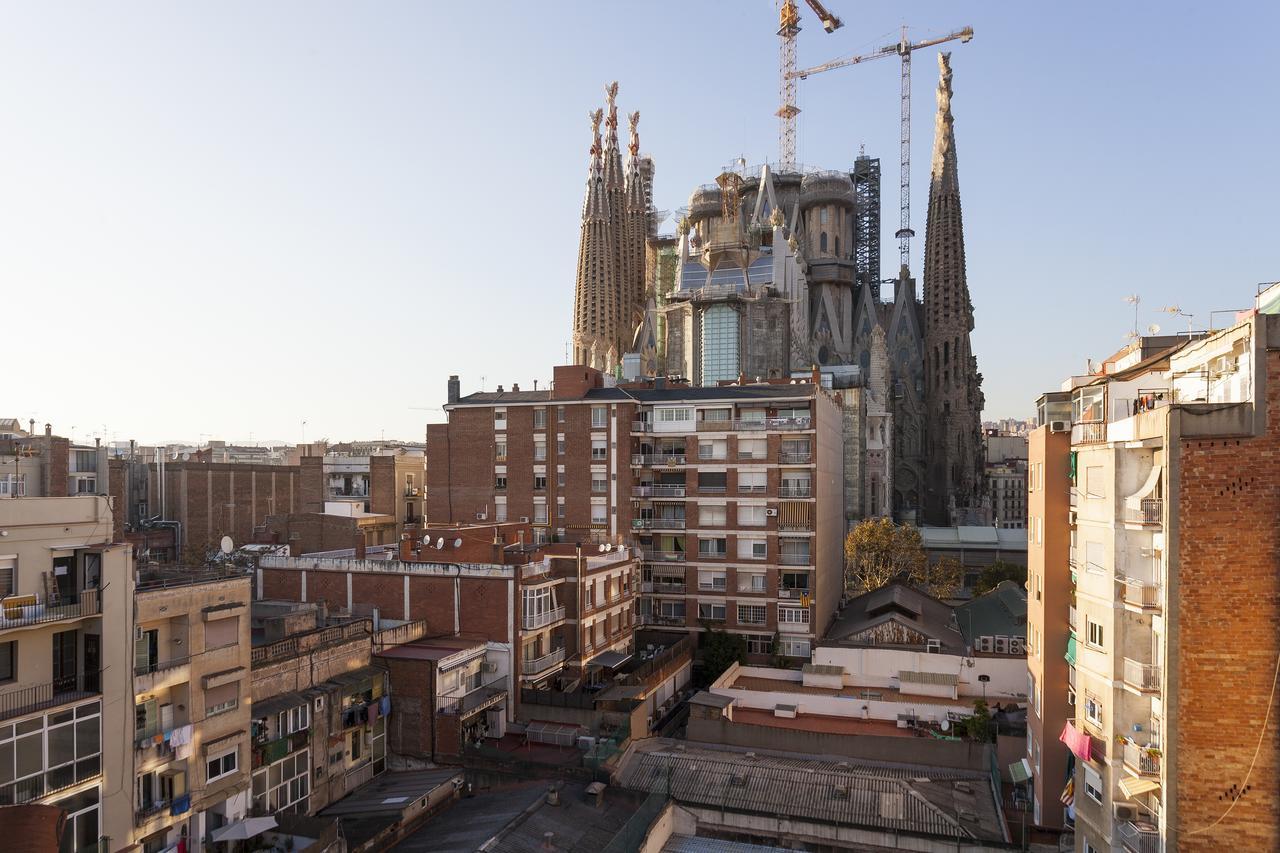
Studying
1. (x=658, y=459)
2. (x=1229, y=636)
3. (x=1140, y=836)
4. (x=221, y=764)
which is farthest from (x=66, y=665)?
(x=658, y=459)

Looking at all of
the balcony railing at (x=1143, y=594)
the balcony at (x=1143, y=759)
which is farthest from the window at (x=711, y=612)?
the balcony railing at (x=1143, y=594)

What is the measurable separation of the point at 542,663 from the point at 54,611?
1784 centimetres

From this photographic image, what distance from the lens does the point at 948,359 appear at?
93500mm

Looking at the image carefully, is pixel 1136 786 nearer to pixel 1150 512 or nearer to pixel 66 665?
pixel 1150 512

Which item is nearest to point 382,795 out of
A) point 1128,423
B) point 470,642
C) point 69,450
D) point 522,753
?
point 522,753

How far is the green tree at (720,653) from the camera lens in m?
41.9

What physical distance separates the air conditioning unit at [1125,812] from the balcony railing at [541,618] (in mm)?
20391

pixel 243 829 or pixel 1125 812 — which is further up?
pixel 1125 812

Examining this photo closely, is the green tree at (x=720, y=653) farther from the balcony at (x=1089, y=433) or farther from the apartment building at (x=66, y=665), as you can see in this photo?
the apartment building at (x=66, y=665)

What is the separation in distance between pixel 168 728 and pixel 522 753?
11.7 m

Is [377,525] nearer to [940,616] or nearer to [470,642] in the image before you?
[470,642]

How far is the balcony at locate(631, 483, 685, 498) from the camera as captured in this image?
4625 cm

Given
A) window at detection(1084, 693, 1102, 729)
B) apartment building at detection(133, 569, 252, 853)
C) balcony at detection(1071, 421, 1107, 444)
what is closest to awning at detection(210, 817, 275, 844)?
apartment building at detection(133, 569, 252, 853)

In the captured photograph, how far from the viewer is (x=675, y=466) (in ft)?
152
